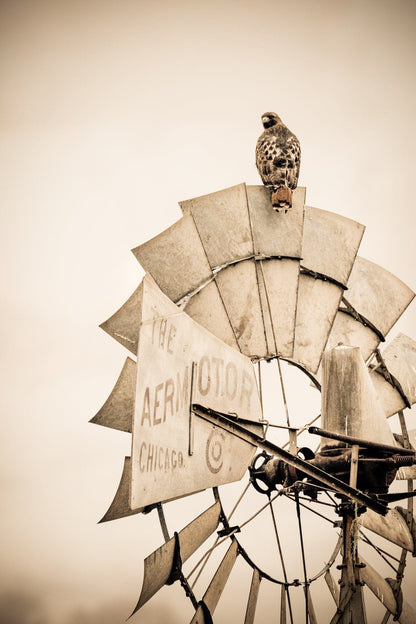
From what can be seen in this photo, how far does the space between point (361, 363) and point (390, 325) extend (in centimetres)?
238

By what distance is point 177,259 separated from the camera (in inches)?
265

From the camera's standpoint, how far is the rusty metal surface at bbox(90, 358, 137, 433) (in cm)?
745

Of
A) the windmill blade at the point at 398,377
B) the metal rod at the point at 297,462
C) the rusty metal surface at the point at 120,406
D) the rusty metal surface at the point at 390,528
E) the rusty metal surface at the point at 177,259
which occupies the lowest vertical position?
the rusty metal surface at the point at 390,528

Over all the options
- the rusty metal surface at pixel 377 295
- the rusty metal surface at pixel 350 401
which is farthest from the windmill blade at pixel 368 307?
the rusty metal surface at pixel 350 401

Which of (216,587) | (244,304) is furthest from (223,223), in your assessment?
(216,587)

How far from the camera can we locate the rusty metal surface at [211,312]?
6.73 m

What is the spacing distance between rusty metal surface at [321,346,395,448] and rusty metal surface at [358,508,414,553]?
2305 mm

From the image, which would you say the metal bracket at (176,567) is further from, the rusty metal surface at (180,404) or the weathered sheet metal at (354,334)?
the weathered sheet metal at (354,334)

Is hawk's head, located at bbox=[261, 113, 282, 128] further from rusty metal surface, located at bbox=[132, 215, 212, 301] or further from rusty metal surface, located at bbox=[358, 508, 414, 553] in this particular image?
rusty metal surface, located at bbox=[358, 508, 414, 553]

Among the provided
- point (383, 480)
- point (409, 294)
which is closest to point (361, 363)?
point (383, 480)

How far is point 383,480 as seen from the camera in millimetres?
5660

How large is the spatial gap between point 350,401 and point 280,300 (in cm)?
167

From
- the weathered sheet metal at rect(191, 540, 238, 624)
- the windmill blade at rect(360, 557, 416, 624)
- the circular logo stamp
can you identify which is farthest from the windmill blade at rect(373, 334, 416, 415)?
the circular logo stamp

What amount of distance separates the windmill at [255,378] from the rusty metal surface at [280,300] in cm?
2
